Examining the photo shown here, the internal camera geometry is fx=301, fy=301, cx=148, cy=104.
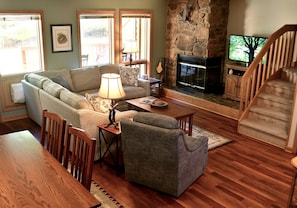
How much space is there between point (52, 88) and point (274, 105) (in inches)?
154

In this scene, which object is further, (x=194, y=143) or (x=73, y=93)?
(x=73, y=93)

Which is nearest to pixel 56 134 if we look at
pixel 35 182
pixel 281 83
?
pixel 35 182

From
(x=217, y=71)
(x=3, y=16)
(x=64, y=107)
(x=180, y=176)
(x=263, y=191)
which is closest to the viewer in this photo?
(x=180, y=176)

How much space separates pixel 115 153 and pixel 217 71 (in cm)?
421

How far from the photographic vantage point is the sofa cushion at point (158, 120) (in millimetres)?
3188

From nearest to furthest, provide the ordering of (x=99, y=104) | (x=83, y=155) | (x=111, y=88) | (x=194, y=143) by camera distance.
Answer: (x=83, y=155) < (x=194, y=143) < (x=111, y=88) < (x=99, y=104)

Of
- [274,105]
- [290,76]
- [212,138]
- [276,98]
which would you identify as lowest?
[212,138]

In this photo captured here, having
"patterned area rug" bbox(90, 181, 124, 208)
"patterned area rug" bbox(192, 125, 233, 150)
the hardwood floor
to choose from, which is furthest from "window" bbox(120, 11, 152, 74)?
"patterned area rug" bbox(90, 181, 124, 208)

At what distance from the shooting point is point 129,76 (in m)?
6.66

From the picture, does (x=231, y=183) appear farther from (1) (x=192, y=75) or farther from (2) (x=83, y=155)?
(1) (x=192, y=75)

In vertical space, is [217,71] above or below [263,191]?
above

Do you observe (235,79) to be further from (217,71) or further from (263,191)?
(263,191)

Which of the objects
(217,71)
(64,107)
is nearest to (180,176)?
(64,107)

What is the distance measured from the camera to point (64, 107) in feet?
Result: 14.1
